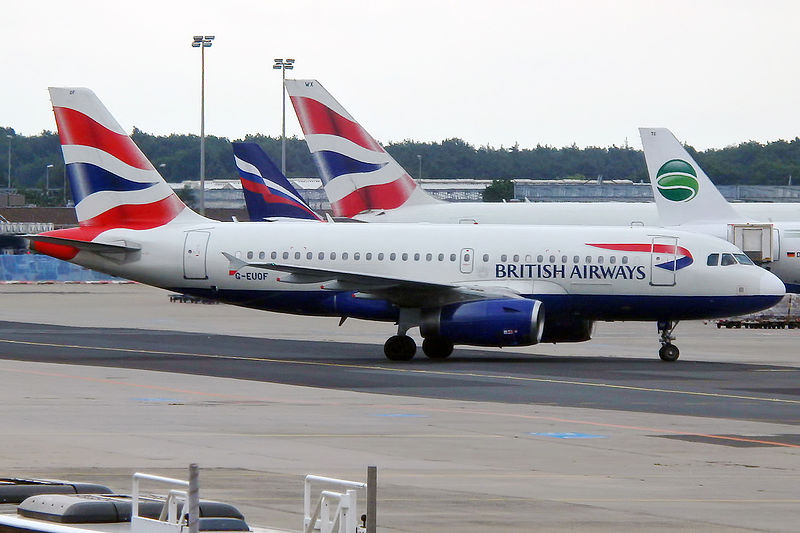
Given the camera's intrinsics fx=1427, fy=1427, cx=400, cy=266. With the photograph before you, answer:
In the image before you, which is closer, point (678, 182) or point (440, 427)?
point (440, 427)

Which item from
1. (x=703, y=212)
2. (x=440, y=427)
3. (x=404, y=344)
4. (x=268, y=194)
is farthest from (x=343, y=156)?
(x=440, y=427)

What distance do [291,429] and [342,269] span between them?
59.8 ft

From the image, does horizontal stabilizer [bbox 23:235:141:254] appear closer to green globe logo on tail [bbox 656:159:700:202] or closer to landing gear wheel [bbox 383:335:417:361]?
landing gear wheel [bbox 383:335:417:361]

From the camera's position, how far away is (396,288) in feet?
127

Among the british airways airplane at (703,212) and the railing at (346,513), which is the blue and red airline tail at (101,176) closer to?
the british airways airplane at (703,212)

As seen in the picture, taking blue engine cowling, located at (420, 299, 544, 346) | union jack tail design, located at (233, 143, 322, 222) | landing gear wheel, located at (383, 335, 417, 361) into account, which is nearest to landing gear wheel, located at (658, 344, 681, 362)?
blue engine cowling, located at (420, 299, 544, 346)

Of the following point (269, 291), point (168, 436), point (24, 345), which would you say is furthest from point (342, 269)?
point (168, 436)

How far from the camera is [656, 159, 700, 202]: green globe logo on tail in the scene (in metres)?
61.0

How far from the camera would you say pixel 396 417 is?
25.5m

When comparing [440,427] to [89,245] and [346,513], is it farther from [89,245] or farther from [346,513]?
[89,245]

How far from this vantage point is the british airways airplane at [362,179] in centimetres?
5741

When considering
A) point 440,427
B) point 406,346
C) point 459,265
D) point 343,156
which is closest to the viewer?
point 440,427

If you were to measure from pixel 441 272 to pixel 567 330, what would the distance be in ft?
13.0

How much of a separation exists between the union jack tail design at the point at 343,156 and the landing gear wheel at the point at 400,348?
19.3 metres
